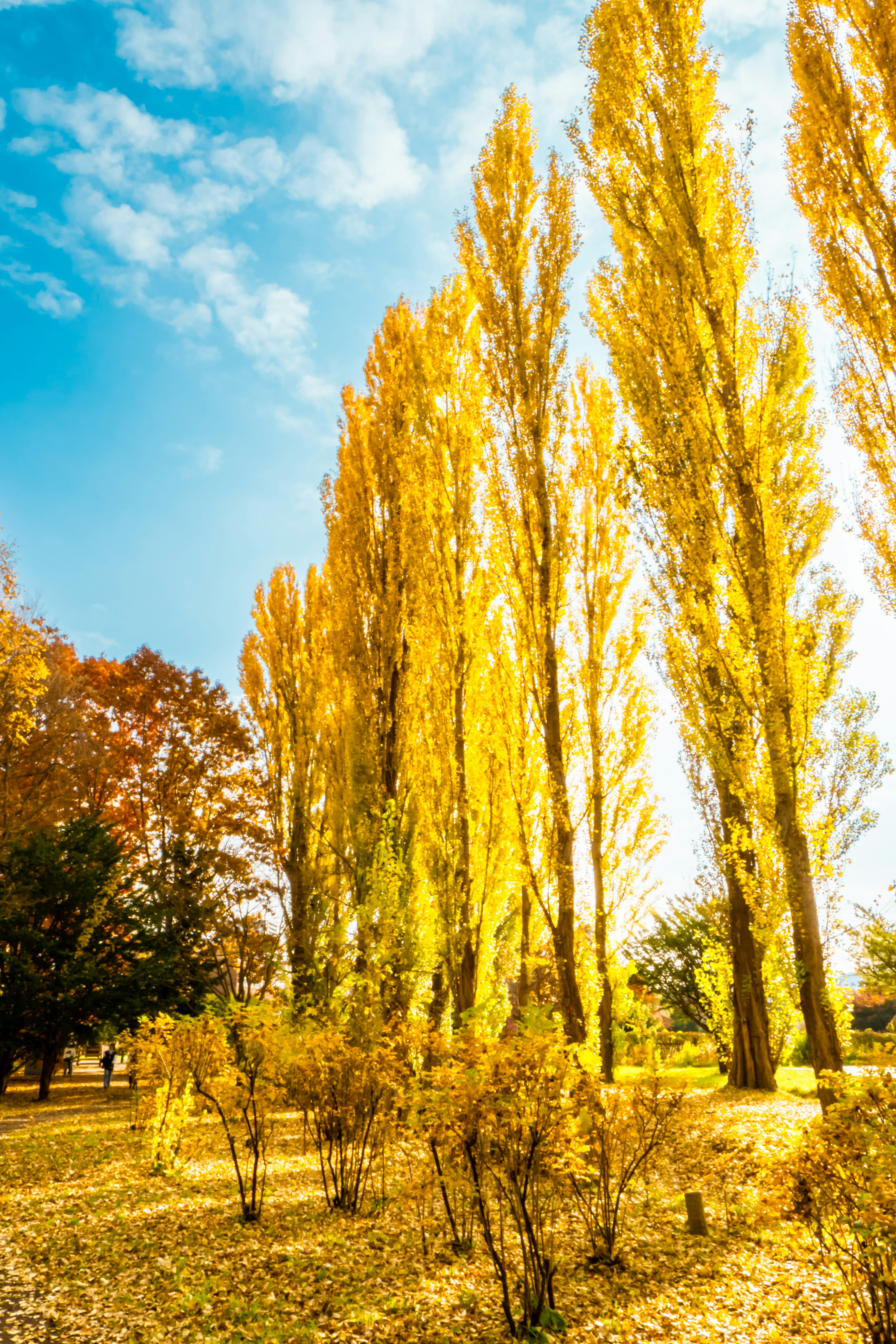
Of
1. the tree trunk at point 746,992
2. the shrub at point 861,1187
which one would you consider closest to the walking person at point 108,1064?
the tree trunk at point 746,992

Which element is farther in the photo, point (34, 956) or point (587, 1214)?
point (34, 956)

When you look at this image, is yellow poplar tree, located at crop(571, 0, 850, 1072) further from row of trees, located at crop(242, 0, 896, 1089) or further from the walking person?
the walking person

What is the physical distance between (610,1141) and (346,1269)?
1.78m

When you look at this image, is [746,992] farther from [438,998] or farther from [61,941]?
[61,941]

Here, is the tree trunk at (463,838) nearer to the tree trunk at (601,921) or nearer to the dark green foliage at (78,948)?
the tree trunk at (601,921)

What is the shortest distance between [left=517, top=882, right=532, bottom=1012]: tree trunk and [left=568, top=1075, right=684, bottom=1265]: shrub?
7.82 meters

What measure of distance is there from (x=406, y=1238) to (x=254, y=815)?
45.6 ft

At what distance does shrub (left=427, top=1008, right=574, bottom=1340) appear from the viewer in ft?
11.4

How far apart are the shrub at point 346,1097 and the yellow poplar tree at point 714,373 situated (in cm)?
382

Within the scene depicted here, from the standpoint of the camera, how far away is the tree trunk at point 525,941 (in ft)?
43.4

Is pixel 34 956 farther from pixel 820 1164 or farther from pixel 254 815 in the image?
pixel 820 1164

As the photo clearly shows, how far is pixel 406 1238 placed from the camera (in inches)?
194

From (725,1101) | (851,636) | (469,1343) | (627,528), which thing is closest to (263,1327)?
(469,1343)

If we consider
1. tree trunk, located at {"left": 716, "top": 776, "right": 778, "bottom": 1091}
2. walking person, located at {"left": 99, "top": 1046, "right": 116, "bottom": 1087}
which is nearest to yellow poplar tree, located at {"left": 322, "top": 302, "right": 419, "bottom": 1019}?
tree trunk, located at {"left": 716, "top": 776, "right": 778, "bottom": 1091}
